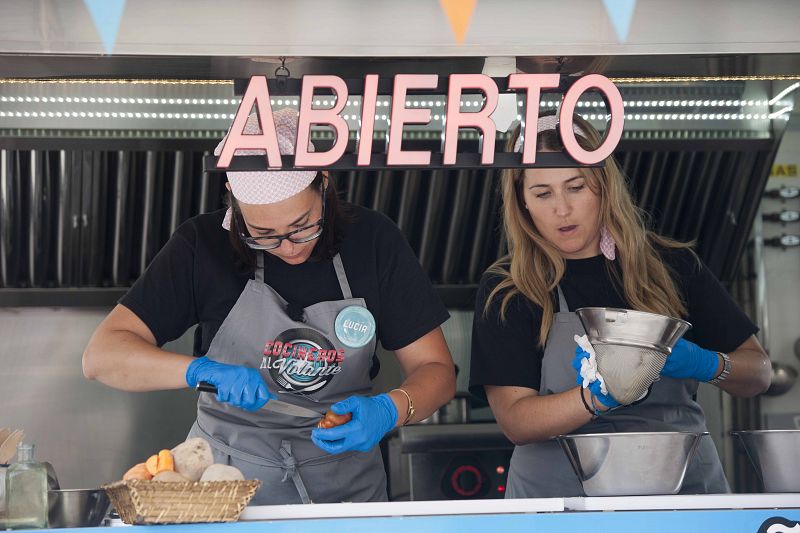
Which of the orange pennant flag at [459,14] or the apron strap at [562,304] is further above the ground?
the orange pennant flag at [459,14]

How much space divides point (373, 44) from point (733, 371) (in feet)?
4.47

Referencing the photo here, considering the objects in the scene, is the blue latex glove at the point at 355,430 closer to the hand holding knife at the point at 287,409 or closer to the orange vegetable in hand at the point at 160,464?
the hand holding knife at the point at 287,409

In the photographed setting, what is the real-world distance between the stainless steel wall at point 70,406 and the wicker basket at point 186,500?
252 centimetres

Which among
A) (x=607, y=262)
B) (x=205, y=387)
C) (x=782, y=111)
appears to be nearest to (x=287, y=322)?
(x=205, y=387)

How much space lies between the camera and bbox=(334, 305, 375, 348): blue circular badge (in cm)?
267

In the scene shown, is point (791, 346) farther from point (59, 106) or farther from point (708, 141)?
point (59, 106)

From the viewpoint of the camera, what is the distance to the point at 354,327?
2.67 m

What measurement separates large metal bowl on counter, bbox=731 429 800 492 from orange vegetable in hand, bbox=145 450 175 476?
4.19 feet

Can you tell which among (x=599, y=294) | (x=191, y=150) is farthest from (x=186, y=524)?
(x=191, y=150)

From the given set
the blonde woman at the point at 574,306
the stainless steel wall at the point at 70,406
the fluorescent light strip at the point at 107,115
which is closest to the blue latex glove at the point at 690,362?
the blonde woman at the point at 574,306

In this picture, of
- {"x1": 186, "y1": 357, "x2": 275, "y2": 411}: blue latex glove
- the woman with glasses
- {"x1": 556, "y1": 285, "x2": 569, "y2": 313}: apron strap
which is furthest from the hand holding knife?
{"x1": 556, "y1": 285, "x2": 569, "y2": 313}: apron strap

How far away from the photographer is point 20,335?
14.0 feet

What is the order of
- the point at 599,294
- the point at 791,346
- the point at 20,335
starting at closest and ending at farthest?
the point at 599,294
the point at 20,335
the point at 791,346

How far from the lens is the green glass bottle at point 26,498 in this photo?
192 cm
